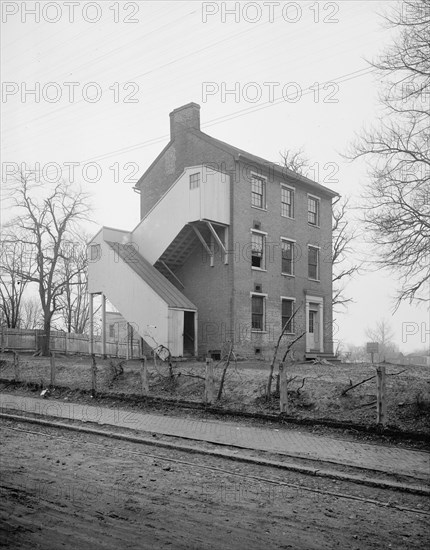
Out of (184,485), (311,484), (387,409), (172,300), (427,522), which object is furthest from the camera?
(172,300)

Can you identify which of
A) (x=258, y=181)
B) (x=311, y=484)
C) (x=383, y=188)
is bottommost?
(x=311, y=484)

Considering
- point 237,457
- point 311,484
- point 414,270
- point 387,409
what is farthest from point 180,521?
point 414,270

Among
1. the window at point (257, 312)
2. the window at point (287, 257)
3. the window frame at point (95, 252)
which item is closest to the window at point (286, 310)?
the window at point (287, 257)

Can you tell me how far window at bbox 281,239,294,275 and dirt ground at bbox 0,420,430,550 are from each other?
69.6ft

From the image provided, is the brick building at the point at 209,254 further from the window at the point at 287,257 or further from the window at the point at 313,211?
the window at the point at 313,211

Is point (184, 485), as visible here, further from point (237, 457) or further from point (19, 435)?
point (19, 435)

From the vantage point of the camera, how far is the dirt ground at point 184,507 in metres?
5.30

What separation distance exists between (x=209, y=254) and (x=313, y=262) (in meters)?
8.07

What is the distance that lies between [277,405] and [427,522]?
24.0 ft

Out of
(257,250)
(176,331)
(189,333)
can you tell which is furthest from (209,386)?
(257,250)

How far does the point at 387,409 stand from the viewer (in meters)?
12.0

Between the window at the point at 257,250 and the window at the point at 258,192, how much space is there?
1.57 meters

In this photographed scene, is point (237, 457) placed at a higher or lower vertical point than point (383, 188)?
lower

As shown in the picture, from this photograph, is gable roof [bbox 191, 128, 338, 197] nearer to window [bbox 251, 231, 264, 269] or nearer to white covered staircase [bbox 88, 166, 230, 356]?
white covered staircase [bbox 88, 166, 230, 356]
